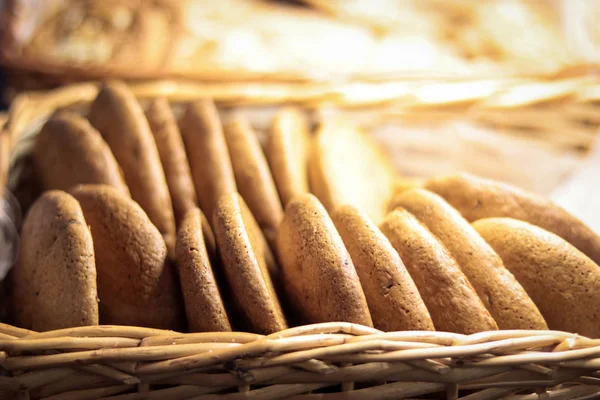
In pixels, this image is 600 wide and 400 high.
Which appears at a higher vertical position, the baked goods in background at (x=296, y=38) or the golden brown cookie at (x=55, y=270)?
the baked goods in background at (x=296, y=38)

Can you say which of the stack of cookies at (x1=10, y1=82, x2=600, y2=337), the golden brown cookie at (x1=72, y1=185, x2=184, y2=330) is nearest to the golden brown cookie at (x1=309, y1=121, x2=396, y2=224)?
the stack of cookies at (x1=10, y1=82, x2=600, y2=337)

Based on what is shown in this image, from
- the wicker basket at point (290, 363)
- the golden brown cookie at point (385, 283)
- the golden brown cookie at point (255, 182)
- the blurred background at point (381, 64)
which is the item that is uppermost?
the blurred background at point (381, 64)

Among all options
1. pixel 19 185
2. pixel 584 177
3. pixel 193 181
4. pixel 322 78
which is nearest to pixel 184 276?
pixel 193 181

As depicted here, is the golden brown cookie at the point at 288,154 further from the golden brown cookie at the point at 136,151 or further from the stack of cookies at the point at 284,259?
the golden brown cookie at the point at 136,151

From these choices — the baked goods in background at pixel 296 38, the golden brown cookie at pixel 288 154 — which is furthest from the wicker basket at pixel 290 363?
the baked goods in background at pixel 296 38

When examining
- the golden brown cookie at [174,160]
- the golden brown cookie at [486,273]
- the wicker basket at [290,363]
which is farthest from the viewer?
the golden brown cookie at [174,160]

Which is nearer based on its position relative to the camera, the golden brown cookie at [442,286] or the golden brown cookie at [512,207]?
the golden brown cookie at [442,286]

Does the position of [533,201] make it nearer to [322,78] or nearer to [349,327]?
[349,327]
